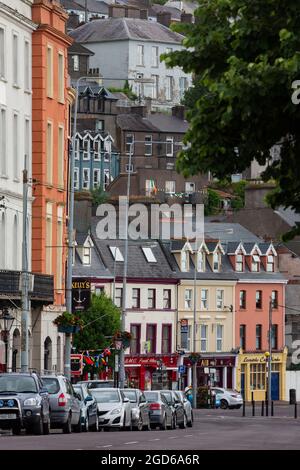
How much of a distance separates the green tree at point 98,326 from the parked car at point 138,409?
46929mm

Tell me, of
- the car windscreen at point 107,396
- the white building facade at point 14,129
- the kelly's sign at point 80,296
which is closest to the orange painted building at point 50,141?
the white building facade at point 14,129

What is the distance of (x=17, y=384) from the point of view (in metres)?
51.2

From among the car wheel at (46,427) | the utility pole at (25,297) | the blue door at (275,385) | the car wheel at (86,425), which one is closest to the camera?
the car wheel at (46,427)

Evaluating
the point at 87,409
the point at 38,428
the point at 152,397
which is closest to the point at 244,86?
the point at 38,428

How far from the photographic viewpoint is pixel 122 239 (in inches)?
5044

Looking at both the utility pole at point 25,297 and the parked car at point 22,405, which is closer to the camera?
the parked car at point 22,405

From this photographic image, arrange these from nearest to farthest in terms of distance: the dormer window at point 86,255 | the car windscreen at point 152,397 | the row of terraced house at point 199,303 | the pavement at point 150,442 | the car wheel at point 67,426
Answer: the pavement at point 150,442 < the car wheel at point 67,426 < the car windscreen at point 152,397 < the dormer window at point 86,255 < the row of terraced house at point 199,303

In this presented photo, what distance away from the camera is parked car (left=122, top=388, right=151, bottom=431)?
61688 millimetres

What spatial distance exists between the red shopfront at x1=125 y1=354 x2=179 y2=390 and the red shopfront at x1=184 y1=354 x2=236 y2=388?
1.64 metres

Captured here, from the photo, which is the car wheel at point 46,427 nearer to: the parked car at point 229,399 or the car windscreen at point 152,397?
the car windscreen at point 152,397

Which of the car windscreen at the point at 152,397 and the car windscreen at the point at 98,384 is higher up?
the car windscreen at the point at 98,384

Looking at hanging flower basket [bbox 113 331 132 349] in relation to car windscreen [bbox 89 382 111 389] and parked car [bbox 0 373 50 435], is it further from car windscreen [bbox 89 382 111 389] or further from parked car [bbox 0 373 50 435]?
parked car [bbox 0 373 50 435]

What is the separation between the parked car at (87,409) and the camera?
183 feet
